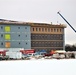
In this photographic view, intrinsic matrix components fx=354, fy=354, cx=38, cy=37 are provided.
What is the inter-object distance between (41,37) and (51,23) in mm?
3712

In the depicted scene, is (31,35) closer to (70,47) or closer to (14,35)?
(14,35)

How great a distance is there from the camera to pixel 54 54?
165 ft

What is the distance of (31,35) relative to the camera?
5394 centimetres

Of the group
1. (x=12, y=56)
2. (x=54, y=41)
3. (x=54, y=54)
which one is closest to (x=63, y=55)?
(x=54, y=54)

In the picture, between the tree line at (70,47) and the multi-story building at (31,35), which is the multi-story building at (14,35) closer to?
the multi-story building at (31,35)

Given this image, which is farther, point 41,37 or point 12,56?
point 41,37

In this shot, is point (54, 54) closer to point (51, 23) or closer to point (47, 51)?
point (47, 51)

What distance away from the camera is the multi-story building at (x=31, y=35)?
173ft

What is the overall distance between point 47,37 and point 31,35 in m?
2.59
